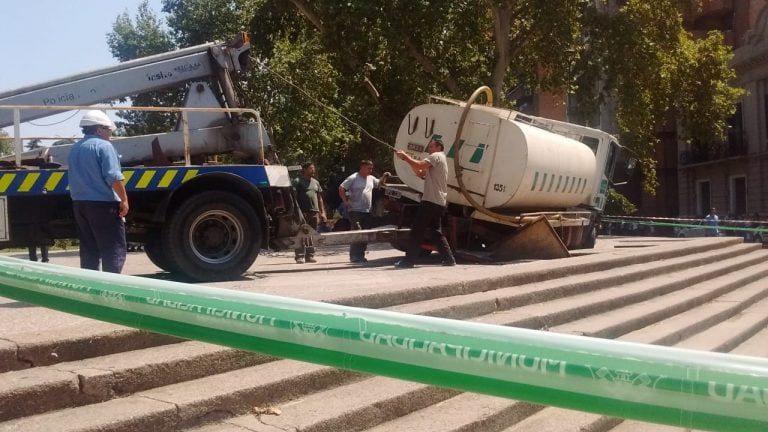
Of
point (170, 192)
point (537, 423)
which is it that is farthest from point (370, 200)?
point (537, 423)

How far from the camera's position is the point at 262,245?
7.97 meters

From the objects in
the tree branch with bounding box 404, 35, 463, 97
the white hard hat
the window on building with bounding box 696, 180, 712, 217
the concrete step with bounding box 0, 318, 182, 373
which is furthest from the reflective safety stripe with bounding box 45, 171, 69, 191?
the window on building with bounding box 696, 180, 712, 217

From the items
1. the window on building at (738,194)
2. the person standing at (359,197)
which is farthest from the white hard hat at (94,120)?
the window on building at (738,194)

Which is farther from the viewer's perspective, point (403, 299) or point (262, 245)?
point (262, 245)

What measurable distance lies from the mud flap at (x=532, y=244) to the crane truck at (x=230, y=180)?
2cm

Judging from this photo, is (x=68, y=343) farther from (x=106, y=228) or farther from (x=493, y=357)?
(x=493, y=357)

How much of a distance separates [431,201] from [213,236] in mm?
2979

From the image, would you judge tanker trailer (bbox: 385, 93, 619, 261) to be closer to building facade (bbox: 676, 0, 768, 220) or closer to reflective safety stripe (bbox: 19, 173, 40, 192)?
reflective safety stripe (bbox: 19, 173, 40, 192)

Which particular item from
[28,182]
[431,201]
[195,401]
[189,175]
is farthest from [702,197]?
[195,401]

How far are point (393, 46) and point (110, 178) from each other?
14.4 m

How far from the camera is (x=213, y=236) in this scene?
25.3 feet

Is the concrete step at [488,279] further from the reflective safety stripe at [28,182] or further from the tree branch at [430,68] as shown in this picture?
the tree branch at [430,68]

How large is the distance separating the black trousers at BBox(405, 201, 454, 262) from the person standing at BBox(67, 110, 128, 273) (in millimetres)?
4114

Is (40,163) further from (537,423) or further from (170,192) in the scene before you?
(537,423)
